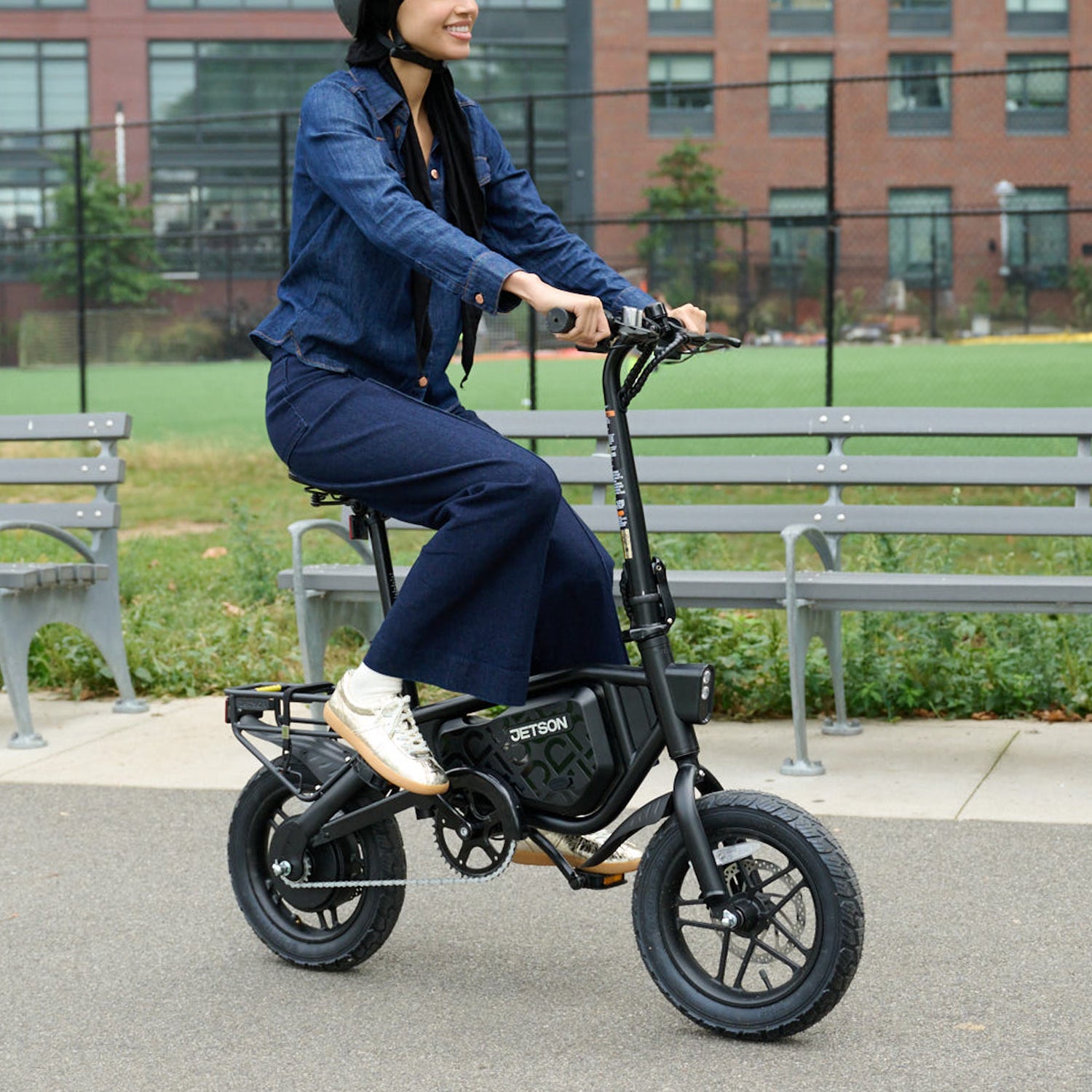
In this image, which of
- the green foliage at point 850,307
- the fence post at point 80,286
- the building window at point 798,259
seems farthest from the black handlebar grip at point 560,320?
the green foliage at point 850,307

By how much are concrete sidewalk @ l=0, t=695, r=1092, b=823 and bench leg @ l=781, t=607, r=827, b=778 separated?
0.13ft

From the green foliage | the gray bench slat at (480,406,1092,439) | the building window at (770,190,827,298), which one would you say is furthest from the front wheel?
the green foliage

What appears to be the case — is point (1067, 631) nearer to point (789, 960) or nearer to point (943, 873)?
point (943, 873)

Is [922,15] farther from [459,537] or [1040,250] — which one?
[459,537]

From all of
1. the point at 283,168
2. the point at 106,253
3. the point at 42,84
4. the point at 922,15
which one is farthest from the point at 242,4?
the point at 283,168

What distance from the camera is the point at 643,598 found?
3387mm

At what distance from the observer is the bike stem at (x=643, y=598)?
334 cm

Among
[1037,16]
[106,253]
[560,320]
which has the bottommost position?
[560,320]

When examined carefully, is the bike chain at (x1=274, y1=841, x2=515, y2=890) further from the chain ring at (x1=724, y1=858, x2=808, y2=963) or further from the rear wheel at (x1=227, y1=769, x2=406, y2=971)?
the chain ring at (x1=724, y1=858, x2=808, y2=963)

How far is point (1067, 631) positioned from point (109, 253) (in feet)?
56.8

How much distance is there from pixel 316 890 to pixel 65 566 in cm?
269

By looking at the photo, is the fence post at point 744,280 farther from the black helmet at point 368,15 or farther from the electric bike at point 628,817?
the electric bike at point 628,817

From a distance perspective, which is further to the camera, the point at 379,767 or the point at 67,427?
the point at 67,427

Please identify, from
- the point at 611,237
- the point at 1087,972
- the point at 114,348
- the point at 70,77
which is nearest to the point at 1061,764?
the point at 1087,972
